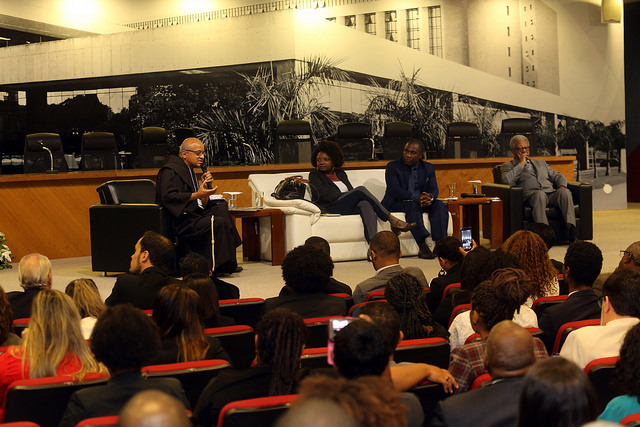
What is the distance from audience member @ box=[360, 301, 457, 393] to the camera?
238 cm

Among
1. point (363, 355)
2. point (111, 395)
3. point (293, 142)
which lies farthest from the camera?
point (293, 142)

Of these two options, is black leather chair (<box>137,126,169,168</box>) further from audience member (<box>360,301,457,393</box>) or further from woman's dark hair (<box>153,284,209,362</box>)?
audience member (<box>360,301,457,393</box>)

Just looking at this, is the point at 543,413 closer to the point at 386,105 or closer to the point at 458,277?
the point at 458,277

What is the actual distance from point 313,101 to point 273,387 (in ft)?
33.9

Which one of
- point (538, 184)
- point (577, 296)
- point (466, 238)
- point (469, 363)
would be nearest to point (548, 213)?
point (538, 184)

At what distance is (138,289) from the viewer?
3.88 m

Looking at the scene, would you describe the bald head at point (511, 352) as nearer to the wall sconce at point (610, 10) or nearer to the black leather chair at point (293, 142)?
the black leather chair at point (293, 142)

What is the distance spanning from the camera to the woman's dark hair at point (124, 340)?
91.9 inches

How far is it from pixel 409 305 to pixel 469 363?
0.59m

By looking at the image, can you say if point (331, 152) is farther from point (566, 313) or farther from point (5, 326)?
point (5, 326)

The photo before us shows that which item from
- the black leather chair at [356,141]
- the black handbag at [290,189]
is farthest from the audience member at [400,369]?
the black leather chair at [356,141]

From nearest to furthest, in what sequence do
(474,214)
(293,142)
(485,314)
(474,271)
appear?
(485,314) → (474,271) → (474,214) → (293,142)

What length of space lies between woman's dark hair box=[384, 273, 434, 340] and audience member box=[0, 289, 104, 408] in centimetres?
113

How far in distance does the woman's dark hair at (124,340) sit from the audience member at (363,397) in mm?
901
